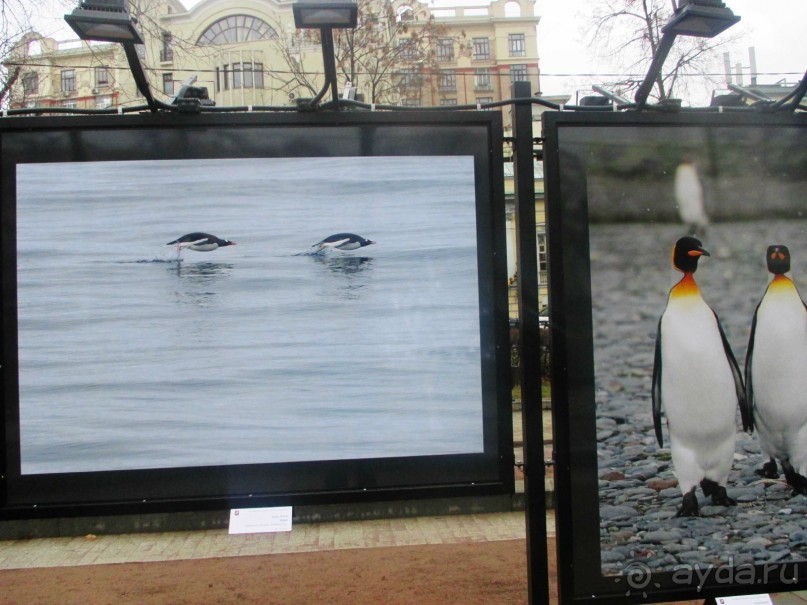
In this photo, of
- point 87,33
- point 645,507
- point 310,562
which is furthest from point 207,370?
point 310,562

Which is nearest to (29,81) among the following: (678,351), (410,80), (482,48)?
(410,80)

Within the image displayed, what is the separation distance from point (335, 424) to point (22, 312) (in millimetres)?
1413

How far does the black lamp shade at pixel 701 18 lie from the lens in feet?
9.86

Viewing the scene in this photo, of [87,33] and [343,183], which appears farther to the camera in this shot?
[343,183]

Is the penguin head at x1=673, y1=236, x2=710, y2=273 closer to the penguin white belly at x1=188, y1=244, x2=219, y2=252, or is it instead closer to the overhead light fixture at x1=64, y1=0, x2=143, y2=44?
the penguin white belly at x1=188, y1=244, x2=219, y2=252

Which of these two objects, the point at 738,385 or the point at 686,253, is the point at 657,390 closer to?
the point at 738,385

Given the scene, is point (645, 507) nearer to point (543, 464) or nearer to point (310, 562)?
point (543, 464)

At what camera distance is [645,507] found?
3234 millimetres

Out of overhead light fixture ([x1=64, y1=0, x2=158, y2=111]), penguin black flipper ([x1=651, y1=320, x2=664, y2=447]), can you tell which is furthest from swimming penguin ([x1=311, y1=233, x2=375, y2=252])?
penguin black flipper ([x1=651, y1=320, x2=664, y2=447])

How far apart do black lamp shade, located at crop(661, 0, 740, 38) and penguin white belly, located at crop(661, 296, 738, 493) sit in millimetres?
1138

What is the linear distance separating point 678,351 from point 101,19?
2.72m

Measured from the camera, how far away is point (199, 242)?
321 cm

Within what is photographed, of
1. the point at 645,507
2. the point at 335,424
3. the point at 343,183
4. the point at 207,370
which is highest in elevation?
the point at 343,183

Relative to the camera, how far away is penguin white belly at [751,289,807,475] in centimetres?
334
